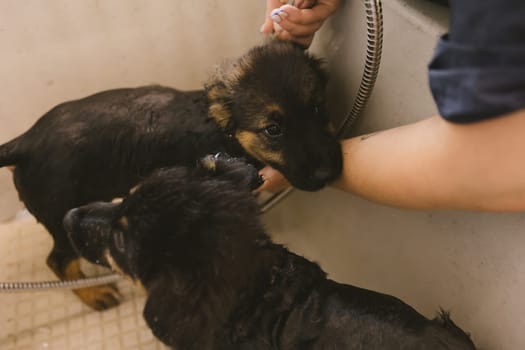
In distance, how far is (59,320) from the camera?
161 cm

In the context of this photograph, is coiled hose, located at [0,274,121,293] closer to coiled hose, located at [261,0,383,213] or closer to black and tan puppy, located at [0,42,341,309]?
black and tan puppy, located at [0,42,341,309]

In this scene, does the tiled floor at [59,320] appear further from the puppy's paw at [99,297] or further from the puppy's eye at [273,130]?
the puppy's eye at [273,130]

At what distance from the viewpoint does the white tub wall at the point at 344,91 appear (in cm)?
101

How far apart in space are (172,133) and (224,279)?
603 millimetres

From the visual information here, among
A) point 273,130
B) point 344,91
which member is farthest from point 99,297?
point 344,91

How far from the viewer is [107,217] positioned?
987mm

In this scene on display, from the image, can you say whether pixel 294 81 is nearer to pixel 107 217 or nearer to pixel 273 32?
pixel 273 32

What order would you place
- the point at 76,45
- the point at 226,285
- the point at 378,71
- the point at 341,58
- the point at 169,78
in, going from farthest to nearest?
the point at 169,78
the point at 76,45
the point at 341,58
the point at 378,71
the point at 226,285

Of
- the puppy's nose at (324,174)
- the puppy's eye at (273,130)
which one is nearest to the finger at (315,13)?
the puppy's eye at (273,130)

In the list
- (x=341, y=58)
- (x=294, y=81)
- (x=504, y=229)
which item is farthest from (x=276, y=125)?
(x=504, y=229)

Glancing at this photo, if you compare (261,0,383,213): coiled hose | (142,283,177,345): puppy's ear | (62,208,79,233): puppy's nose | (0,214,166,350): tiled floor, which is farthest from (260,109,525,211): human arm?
(0,214,166,350): tiled floor

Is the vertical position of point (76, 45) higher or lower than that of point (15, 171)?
higher

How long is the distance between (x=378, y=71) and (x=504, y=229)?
45 centimetres

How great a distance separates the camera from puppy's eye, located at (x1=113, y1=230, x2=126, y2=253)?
92 cm
